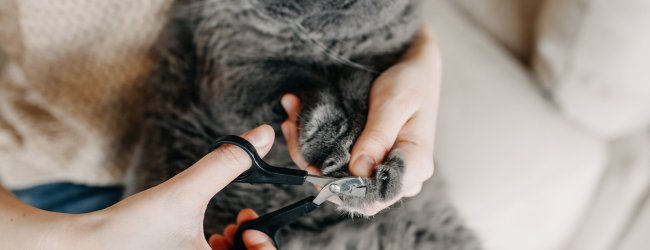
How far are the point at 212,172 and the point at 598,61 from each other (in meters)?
0.66

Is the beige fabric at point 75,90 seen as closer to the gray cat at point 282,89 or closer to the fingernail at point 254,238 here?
the gray cat at point 282,89

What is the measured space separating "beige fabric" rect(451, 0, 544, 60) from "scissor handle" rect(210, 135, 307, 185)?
2.39 feet

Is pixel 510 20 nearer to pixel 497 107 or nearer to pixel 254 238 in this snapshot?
pixel 497 107

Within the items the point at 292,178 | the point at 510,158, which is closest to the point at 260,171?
the point at 292,178

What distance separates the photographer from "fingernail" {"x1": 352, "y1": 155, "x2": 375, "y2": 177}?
0.50m

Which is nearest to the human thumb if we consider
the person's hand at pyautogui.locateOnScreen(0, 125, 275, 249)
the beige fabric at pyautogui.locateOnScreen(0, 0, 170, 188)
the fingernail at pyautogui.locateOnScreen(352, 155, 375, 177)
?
the person's hand at pyautogui.locateOnScreen(0, 125, 275, 249)

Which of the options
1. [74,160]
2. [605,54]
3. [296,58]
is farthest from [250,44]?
[605,54]

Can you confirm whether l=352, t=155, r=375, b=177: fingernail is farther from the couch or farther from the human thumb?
the couch

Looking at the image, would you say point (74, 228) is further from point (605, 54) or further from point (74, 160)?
point (605, 54)

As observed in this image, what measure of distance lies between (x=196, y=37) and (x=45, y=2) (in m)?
0.19

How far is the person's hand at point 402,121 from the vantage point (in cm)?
52

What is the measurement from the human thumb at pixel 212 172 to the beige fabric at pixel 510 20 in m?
0.76

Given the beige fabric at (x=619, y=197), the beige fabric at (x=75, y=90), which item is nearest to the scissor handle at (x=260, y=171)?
the beige fabric at (x=75, y=90)

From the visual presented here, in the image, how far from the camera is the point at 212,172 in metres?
0.46
